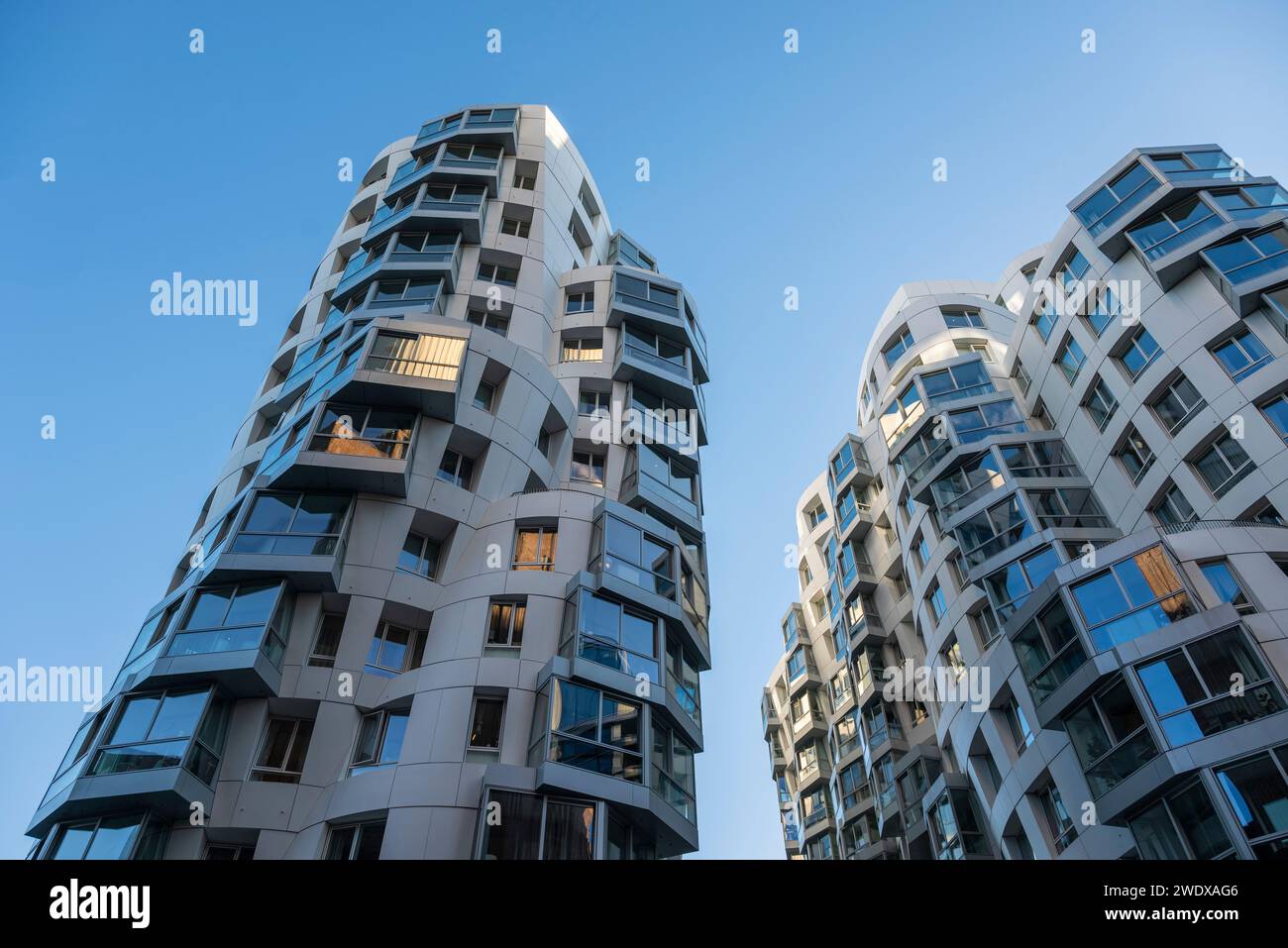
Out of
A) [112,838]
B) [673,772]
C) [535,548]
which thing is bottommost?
[112,838]

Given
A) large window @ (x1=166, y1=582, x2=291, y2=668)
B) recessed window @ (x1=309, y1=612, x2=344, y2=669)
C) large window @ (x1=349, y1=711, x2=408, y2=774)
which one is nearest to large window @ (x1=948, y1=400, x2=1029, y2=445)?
large window @ (x1=349, y1=711, x2=408, y2=774)

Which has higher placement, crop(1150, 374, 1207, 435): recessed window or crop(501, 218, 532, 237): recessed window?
crop(501, 218, 532, 237): recessed window

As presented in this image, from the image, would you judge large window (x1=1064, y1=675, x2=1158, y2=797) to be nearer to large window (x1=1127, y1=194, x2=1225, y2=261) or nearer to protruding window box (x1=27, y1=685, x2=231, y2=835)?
large window (x1=1127, y1=194, x2=1225, y2=261)

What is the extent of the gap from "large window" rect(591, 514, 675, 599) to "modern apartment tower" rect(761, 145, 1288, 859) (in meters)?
12.1

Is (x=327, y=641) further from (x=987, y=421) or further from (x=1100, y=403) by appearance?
(x=1100, y=403)

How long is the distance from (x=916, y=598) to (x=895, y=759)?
323 inches

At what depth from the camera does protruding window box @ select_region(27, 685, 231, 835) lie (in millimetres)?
21438

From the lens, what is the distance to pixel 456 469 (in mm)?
31062

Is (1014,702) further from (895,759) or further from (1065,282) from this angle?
(1065,282)

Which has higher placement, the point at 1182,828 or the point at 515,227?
the point at 515,227

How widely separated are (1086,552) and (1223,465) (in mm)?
6624

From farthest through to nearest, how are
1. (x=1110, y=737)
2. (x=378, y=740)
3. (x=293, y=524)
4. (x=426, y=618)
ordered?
(x=426, y=618) < (x=293, y=524) < (x=1110, y=737) < (x=378, y=740)

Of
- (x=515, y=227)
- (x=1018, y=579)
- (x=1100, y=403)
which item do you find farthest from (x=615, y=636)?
(x=515, y=227)

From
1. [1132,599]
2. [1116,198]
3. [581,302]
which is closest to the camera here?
[1132,599]
